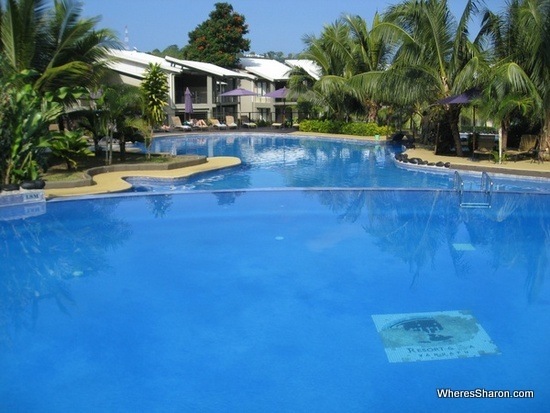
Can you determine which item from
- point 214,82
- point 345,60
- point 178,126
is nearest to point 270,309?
point 345,60

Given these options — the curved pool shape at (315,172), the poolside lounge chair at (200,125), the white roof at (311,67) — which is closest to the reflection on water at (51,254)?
the curved pool shape at (315,172)

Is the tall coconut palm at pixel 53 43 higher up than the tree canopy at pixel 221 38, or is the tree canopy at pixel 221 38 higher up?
the tree canopy at pixel 221 38

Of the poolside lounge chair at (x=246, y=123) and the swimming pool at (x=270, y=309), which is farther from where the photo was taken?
the poolside lounge chair at (x=246, y=123)

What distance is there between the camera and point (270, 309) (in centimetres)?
685

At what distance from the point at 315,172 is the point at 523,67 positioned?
284 inches

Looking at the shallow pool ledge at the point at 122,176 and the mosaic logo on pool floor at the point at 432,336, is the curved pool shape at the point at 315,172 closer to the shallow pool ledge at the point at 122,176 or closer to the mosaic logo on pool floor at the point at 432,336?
the shallow pool ledge at the point at 122,176

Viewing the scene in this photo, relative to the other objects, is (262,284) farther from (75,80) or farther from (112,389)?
(75,80)

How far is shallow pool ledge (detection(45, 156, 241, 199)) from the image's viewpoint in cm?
1275

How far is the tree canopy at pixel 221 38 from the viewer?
45656mm

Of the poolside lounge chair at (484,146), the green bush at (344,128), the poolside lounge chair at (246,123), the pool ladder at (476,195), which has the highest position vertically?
the poolside lounge chair at (246,123)

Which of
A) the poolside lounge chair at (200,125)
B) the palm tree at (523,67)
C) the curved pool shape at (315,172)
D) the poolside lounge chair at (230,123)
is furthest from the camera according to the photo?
the poolside lounge chair at (230,123)

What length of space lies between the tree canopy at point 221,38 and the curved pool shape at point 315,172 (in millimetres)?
20882

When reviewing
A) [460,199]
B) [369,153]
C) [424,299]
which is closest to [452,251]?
[424,299]

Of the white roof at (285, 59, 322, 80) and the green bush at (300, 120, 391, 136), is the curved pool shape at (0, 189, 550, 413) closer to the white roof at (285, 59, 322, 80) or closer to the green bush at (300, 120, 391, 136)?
the green bush at (300, 120, 391, 136)
